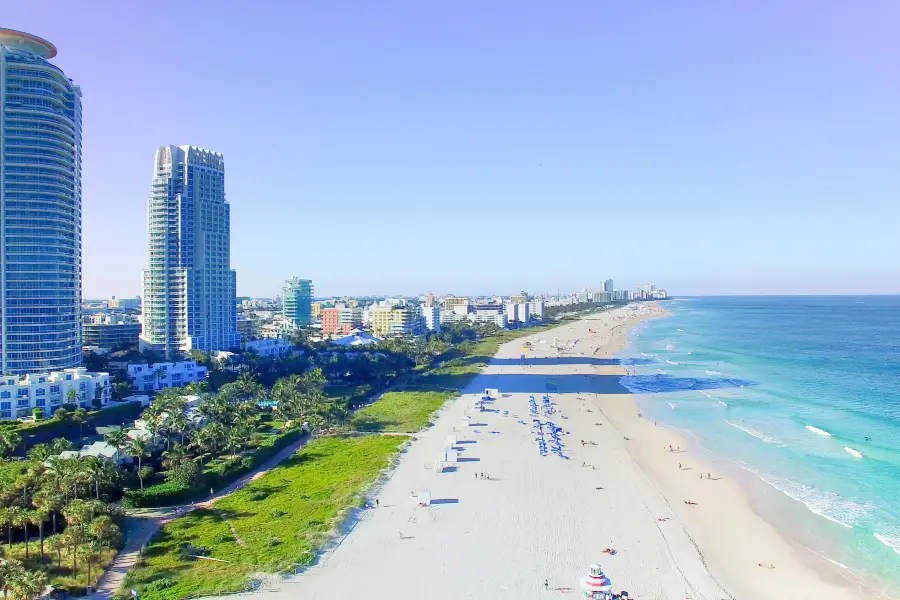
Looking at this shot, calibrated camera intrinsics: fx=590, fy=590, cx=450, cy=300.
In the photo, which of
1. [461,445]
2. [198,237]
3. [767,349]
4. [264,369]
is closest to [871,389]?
[767,349]

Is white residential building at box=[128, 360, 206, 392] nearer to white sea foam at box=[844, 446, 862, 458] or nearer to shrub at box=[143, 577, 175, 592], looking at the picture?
shrub at box=[143, 577, 175, 592]

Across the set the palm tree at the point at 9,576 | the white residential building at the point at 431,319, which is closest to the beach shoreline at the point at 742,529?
the palm tree at the point at 9,576

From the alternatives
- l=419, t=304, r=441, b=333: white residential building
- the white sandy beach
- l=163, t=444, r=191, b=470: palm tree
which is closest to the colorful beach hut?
the white sandy beach

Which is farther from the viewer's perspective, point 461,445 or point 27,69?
point 27,69

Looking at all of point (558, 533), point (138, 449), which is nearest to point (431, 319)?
point (138, 449)

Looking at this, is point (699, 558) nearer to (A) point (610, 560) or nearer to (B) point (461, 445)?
(A) point (610, 560)

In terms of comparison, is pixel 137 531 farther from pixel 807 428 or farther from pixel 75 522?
pixel 807 428

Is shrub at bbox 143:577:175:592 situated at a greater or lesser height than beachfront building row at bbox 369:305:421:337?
lesser
